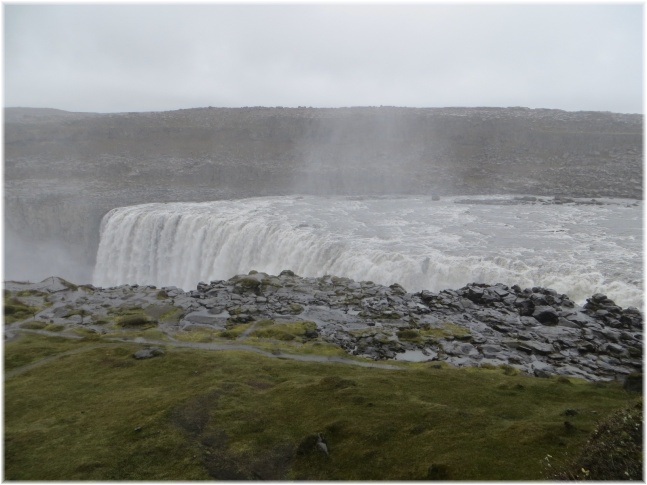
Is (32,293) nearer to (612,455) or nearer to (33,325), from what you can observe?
(33,325)

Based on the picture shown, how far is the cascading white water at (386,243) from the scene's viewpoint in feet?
100

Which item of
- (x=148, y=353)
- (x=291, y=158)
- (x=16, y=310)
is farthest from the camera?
(x=291, y=158)

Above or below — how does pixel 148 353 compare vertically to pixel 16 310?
above

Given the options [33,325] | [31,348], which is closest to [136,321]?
[31,348]

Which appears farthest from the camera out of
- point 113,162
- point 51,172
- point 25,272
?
point 113,162

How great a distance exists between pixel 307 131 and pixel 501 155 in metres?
36.6

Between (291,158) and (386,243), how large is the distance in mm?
54519

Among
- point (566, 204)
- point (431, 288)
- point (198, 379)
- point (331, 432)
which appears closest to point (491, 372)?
point (331, 432)

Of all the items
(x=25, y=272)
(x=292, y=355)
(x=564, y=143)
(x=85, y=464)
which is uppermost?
(x=564, y=143)

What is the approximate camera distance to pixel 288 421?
1442 centimetres

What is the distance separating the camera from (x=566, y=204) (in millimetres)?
53562

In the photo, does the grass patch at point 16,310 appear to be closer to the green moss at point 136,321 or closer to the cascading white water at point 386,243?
the green moss at point 136,321

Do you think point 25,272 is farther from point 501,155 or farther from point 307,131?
point 501,155

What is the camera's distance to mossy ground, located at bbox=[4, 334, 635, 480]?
11.8 metres
